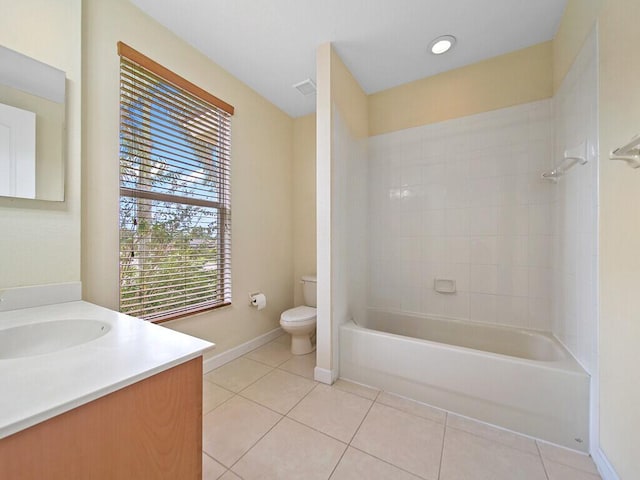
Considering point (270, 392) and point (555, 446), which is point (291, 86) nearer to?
point (270, 392)

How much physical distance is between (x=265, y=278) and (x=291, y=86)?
1875mm

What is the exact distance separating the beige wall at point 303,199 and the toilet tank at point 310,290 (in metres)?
0.18

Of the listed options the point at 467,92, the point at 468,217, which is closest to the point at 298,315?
the point at 468,217

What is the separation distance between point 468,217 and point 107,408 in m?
2.39

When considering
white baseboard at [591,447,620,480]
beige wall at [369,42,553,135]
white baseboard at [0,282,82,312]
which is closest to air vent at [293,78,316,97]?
beige wall at [369,42,553,135]

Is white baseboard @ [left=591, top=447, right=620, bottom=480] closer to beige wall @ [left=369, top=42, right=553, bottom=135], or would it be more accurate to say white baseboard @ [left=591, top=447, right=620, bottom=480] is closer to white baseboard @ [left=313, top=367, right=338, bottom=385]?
white baseboard @ [left=313, top=367, right=338, bottom=385]

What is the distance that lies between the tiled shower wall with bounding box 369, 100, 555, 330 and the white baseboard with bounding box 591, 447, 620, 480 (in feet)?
2.81

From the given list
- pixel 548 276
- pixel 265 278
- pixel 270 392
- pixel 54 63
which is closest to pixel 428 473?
pixel 270 392

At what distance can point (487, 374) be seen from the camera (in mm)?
1425

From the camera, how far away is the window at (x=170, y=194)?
1.54 meters

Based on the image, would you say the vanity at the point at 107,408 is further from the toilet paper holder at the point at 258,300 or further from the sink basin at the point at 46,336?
the toilet paper holder at the point at 258,300

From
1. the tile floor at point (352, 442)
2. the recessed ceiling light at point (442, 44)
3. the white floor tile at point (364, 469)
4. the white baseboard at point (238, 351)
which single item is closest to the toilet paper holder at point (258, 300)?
the white baseboard at point (238, 351)

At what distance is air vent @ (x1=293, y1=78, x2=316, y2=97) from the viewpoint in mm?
2273

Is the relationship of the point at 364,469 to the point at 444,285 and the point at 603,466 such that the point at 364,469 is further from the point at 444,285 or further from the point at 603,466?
the point at 444,285
